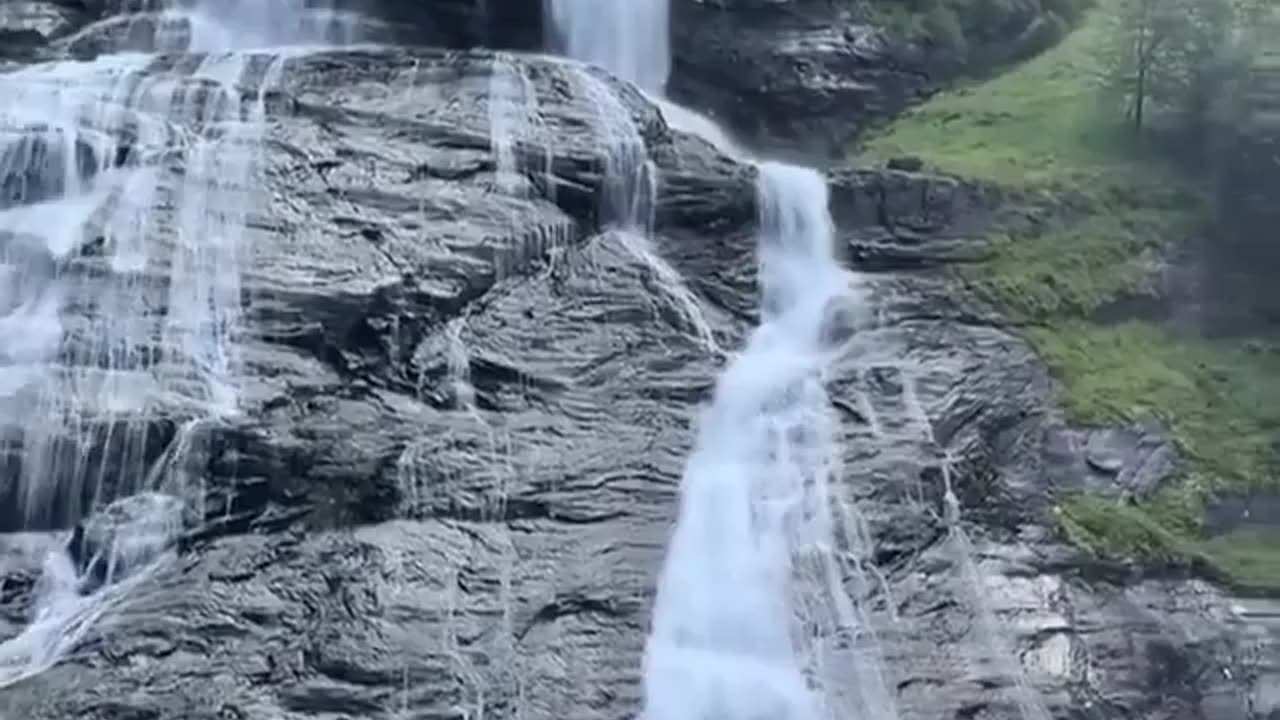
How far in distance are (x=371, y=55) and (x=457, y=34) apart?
13.0 ft

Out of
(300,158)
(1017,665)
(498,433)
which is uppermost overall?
(300,158)

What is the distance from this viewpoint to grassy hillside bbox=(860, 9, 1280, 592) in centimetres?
1755

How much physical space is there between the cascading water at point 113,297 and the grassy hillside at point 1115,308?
26.1 feet

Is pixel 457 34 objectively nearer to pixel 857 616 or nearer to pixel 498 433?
pixel 498 433

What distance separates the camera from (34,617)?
15.3 m

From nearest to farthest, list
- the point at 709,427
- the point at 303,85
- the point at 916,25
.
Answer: the point at 709,427 < the point at 303,85 < the point at 916,25

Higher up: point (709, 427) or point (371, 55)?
point (371, 55)

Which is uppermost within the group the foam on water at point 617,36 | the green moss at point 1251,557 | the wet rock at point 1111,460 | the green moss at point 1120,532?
the foam on water at point 617,36

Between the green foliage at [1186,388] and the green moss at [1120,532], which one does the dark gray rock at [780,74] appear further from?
the green moss at [1120,532]

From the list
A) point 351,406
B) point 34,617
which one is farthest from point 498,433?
Answer: point 34,617

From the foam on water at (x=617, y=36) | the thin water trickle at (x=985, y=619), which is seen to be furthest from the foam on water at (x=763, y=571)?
the foam on water at (x=617, y=36)

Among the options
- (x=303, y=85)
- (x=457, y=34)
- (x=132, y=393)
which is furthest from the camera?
(x=457, y=34)

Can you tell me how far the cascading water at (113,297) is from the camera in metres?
15.7

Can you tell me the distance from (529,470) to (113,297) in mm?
4322
